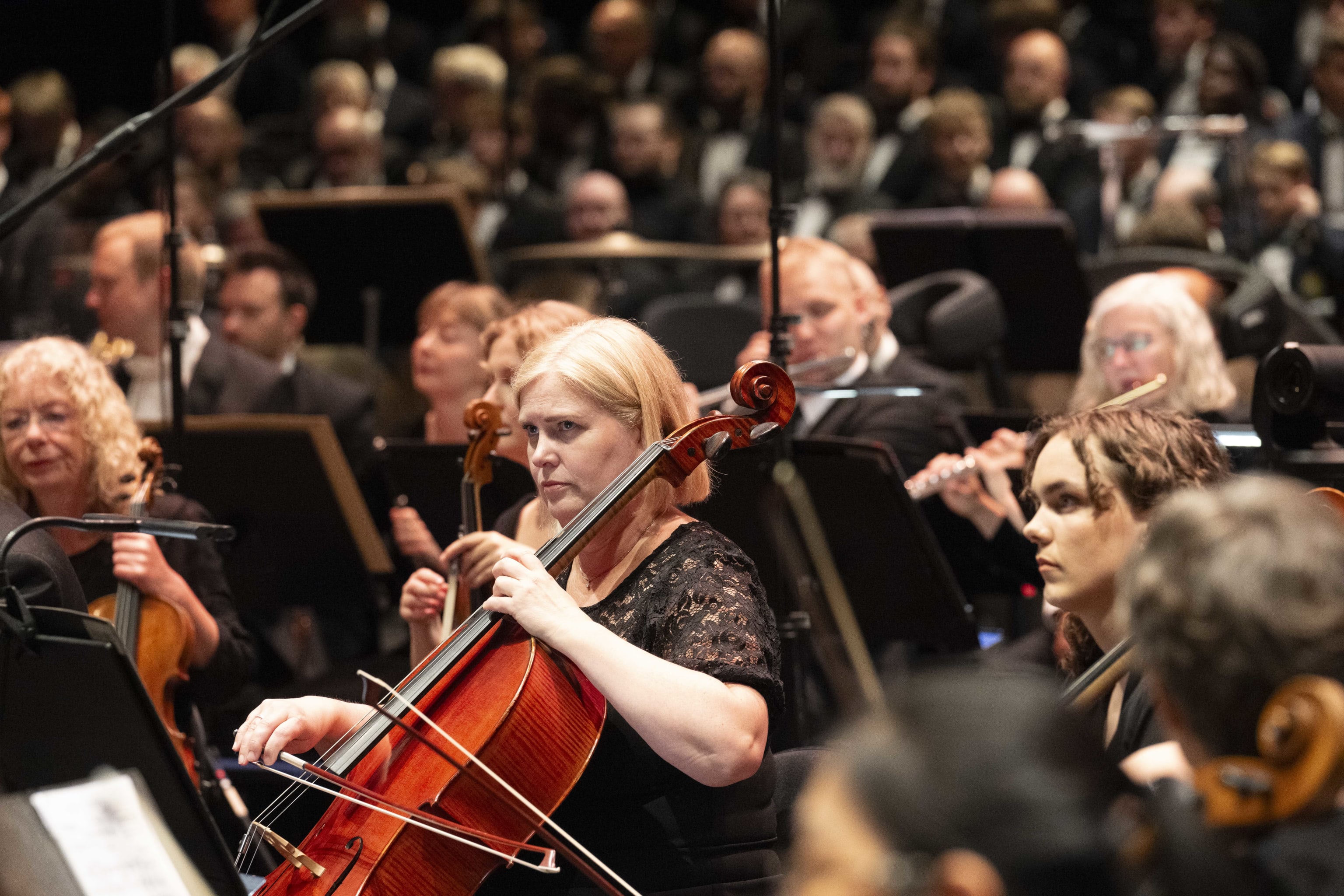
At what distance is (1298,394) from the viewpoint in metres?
2.28

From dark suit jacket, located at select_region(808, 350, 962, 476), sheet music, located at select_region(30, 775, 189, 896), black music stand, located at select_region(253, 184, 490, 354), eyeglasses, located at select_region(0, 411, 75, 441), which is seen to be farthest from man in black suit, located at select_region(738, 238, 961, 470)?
sheet music, located at select_region(30, 775, 189, 896)

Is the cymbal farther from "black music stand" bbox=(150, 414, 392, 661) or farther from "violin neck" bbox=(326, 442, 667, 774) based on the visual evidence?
"violin neck" bbox=(326, 442, 667, 774)

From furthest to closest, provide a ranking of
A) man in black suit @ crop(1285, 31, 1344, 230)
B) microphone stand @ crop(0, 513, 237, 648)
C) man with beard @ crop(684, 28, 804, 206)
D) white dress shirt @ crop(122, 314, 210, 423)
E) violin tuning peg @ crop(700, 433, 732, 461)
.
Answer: man with beard @ crop(684, 28, 804, 206), man in black suit @ crop(1285, 31, 1344, 230), white dress shirt @ crop(122, 314, 210, 423), violin tuning peg @ crop(700, 433, 732, 461), microphone stand @ crop(0, 513, 237, 648)

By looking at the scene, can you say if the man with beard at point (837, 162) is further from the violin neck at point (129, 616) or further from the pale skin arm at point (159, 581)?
the violin neck at point (129, 616)

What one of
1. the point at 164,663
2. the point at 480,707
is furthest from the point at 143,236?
the point at 480,707

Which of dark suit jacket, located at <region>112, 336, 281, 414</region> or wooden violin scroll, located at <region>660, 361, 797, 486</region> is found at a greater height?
wooden violin scroll, located at <region>660, 361, 797, 486</region>

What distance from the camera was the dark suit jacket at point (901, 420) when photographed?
3963 mm

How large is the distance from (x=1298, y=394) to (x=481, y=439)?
1.34 meters

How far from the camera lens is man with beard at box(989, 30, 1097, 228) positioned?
21.0 ft

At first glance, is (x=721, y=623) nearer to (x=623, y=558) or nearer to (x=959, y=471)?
(x=623, y=558)

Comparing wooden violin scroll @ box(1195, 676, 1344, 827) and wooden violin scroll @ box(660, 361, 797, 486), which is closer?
wooden violin scroll @ box(1195, 676, 1344, 827)

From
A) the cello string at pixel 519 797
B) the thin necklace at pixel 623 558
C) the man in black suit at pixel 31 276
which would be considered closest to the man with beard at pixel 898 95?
the man in black suit at pixel 31 276

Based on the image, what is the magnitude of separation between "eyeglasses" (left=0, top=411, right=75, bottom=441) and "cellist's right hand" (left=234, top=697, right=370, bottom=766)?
124 centimetres

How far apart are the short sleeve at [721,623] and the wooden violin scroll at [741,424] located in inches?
4.8
